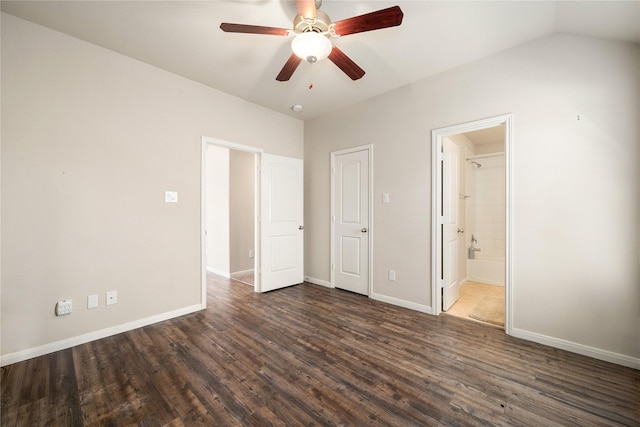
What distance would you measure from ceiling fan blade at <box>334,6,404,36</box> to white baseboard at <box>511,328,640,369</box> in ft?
9.35

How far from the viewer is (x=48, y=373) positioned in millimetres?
1943

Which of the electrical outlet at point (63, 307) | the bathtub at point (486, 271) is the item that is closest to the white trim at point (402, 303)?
the bathtub at point (486, 271)

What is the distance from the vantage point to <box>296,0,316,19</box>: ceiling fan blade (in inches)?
64.7

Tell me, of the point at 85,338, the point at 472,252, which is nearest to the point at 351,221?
the point at 472,252

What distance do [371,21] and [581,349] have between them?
10.1ft

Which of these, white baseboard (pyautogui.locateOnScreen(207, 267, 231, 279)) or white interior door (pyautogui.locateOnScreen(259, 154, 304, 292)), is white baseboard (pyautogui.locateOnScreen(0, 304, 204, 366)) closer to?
white interior door (pyautogui.locateOnScreen(259, 154, 304, 292))

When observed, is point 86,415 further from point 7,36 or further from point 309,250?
point 309,250

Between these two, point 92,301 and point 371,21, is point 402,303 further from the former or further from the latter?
point 92,301

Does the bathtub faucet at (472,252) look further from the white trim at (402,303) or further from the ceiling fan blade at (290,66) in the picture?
the ceiling fan blade at (290,66)

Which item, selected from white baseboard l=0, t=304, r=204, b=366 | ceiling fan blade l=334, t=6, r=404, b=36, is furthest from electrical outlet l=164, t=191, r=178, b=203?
ceiling fan blade l=334, t=6, r=404, b=36

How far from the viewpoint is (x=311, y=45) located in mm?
1706

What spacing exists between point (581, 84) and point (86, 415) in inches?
169

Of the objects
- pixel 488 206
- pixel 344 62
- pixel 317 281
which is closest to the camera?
pixel 344 62

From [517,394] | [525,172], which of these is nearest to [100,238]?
[517,394]
